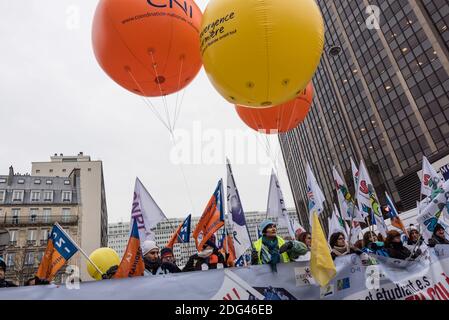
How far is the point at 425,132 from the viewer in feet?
115

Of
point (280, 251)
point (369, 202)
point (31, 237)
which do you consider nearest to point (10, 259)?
point (31, 237)

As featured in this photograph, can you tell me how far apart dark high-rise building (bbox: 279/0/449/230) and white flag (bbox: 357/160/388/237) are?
64.1ft

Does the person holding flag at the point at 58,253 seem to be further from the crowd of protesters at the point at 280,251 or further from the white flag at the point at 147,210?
the white flag at the point at 147,210

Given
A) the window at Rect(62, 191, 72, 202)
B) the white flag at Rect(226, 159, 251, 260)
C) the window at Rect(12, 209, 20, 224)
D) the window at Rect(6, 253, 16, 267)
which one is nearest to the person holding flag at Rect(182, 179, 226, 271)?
the white flag at Rect(226, 159, 251, 260)

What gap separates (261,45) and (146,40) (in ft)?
7.60

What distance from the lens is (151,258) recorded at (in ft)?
18.1

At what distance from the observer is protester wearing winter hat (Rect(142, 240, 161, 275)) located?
211 inches

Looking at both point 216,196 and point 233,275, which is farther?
point 216,196

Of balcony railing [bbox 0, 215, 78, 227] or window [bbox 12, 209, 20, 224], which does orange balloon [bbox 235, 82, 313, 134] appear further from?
window [bbox 12, 209, 20, 224]

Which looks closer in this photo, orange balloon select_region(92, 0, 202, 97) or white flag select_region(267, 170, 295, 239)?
orange balloon select_region(92, 0, 202, 97)
